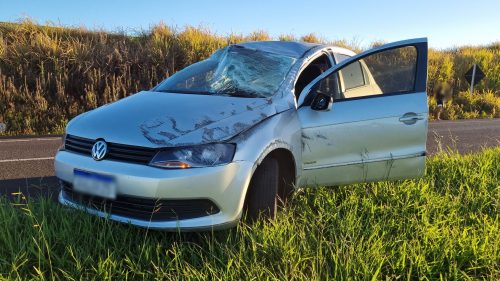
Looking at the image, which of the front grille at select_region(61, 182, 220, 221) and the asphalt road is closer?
the front grille at select_region(61, 182, 220, 221)

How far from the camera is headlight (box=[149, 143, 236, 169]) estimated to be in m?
2.85

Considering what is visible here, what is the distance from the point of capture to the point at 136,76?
14383 millimetres

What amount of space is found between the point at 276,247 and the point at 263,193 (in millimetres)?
489

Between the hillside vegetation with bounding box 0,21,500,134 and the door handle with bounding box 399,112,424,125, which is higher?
the door handle with bounding box 399,112,424,125

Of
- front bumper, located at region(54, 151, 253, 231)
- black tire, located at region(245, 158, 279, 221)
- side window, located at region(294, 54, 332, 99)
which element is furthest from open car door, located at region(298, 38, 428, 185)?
front bumper, located at region(54, 151, 253, 231)

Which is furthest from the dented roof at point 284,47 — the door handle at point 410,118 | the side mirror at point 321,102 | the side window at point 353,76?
the door handle at point 410,118

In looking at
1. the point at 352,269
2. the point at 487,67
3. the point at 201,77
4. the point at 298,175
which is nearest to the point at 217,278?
the point at 352,269

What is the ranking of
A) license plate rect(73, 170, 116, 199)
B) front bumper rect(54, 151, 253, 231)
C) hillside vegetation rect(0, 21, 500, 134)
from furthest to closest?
hillside vegetation rect(0, 21, 500, 134)
license plate rect(73, 170, 116, 199)
front bumper rect(54, 151, 253, 231)

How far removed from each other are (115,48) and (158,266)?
1329cm

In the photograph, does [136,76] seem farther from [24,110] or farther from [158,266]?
[158,266]

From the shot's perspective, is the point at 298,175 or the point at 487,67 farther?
the point at 487,67

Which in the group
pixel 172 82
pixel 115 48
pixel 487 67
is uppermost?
pixel 172 82

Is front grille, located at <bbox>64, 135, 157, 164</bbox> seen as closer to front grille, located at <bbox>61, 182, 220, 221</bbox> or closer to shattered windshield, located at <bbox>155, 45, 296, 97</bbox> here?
front grille, located at <bbox>61, 182, 220, 221</bbox>

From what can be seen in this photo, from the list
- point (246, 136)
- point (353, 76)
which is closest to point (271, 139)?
point (246, 136)
